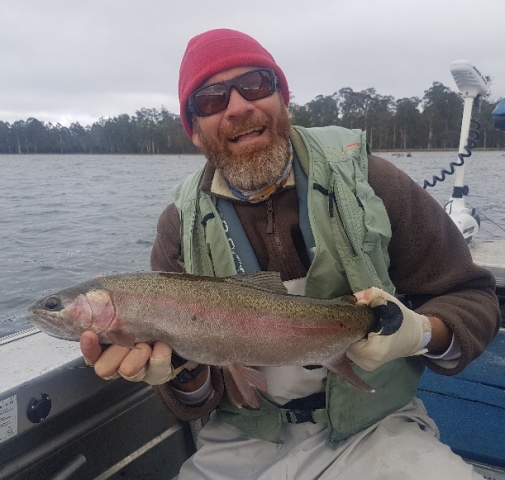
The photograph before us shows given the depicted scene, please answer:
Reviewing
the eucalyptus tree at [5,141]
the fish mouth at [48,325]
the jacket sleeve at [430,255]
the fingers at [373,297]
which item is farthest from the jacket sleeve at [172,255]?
the eucalyptus tree at [5,141]

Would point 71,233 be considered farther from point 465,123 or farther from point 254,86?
point 254,86

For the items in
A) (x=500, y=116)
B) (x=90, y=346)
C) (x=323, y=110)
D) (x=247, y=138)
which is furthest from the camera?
(x=323, y=110)

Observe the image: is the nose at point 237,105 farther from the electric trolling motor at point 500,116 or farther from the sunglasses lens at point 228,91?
the electric trolling motor at point 500,116

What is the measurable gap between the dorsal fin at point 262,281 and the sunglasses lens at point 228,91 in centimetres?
126

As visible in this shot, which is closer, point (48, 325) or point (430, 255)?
point (48, 325)

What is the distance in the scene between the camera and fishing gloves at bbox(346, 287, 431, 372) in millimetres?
2514

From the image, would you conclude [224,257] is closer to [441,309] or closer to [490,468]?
[441,309]

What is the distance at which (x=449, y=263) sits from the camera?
9.91 ft

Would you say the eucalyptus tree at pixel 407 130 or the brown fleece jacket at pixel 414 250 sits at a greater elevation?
the eucalyptus tree at pixel 407 130

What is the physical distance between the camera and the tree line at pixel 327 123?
9312cm

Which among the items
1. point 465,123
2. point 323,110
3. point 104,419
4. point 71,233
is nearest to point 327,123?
point 323,110

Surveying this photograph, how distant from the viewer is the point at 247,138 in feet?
10.8

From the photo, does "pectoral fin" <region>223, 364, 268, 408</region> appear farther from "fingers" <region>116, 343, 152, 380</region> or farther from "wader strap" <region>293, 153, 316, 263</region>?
"wader strap" <region>293, 153, 316, 263</region>

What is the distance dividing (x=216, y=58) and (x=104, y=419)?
8.32 ft
